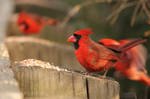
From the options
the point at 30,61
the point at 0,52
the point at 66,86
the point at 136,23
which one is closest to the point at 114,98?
the point at 66,86

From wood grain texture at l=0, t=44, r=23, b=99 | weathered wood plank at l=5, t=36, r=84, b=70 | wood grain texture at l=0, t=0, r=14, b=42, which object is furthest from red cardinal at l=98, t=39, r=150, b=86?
wood grain texture at l=0, t=0, r=14, b=42

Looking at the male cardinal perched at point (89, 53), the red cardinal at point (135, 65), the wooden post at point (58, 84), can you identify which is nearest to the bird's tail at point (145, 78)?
the red cardinal at point (135, 65)

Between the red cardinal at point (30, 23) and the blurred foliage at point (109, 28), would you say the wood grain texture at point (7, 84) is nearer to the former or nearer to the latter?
the blurred foliage at point (109, 28)

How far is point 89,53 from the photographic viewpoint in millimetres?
3215

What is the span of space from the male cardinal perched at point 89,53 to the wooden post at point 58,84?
42 cm

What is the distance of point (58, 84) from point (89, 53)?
653 mm

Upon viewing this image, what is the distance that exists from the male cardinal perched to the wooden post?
419 mm

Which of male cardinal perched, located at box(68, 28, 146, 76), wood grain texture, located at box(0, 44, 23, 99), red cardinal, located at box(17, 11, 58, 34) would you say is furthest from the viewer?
red cardinal, located at box(17, 11, 58, 34)

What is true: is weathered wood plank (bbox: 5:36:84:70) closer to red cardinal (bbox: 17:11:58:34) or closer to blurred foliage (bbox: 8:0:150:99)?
blurred foliage (bbox: 8:0:150:99)

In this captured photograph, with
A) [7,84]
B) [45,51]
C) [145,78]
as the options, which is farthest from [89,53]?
[45,51]

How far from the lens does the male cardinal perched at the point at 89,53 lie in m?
3.21

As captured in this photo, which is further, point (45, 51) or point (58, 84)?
point (45, 51)

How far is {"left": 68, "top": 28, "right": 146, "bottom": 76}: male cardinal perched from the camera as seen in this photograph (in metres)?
3.21

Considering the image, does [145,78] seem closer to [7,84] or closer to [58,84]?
[58,84]
